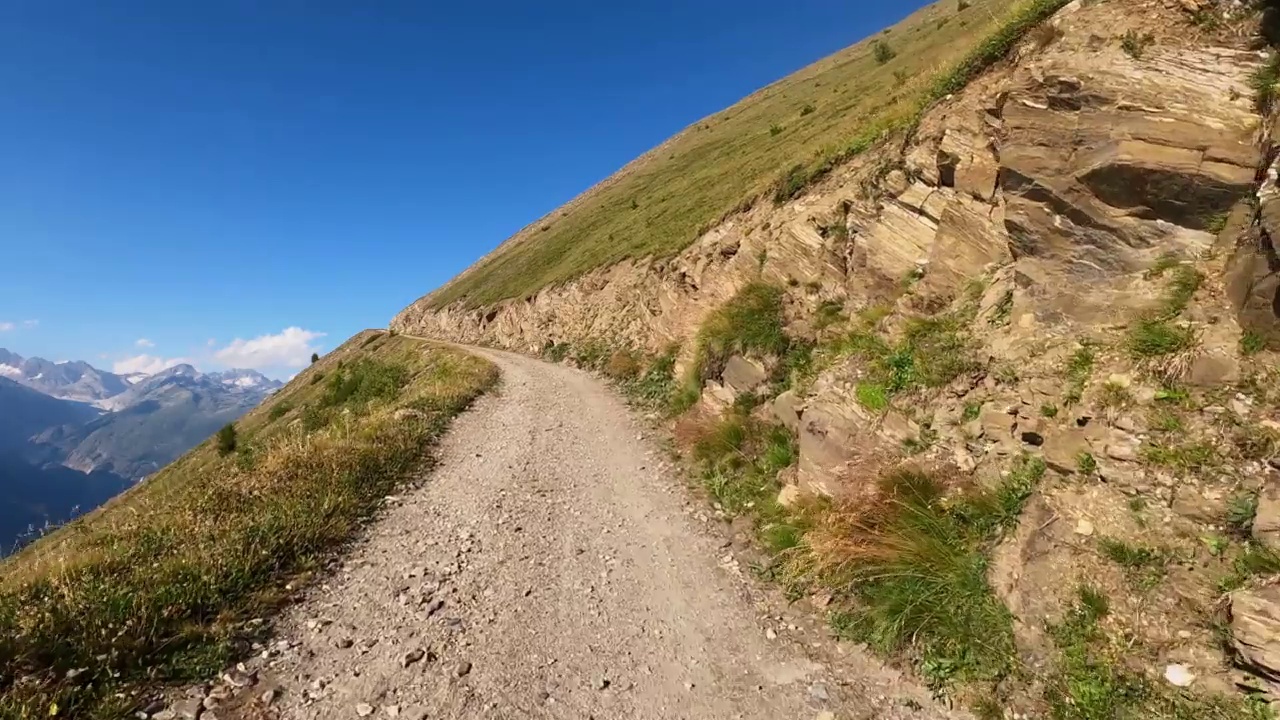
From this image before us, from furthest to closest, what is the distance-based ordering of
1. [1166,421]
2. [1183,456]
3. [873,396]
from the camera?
[873,396], [1166,421], [1183,456]

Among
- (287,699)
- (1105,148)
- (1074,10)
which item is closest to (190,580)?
(287,699)

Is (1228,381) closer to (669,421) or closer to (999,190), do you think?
(999,190)

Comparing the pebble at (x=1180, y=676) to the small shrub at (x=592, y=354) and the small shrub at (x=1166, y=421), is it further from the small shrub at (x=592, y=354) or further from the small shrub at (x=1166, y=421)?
the small shrub at (x=592, y=354)

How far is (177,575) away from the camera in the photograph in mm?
7242

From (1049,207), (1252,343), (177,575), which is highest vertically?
(1049,207)

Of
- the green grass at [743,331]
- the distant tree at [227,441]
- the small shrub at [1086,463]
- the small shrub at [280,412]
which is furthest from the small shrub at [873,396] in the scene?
the small shrub at [280,412]

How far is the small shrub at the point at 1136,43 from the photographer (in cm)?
788

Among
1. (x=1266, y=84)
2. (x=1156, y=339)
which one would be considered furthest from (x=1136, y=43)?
(x=1156, y=339)

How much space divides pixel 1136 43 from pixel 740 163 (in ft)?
113

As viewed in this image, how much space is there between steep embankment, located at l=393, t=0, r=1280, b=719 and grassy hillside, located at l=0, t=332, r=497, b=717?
6.49 m

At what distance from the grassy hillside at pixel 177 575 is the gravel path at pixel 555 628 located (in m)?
0.63

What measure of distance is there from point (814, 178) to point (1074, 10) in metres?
8.67

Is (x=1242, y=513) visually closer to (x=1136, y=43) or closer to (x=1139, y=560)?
(x=1139, y=560)

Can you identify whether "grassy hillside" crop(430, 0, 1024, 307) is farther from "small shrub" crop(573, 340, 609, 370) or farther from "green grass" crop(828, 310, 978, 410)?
"green grass" crop(828, 310, 978, 410)
